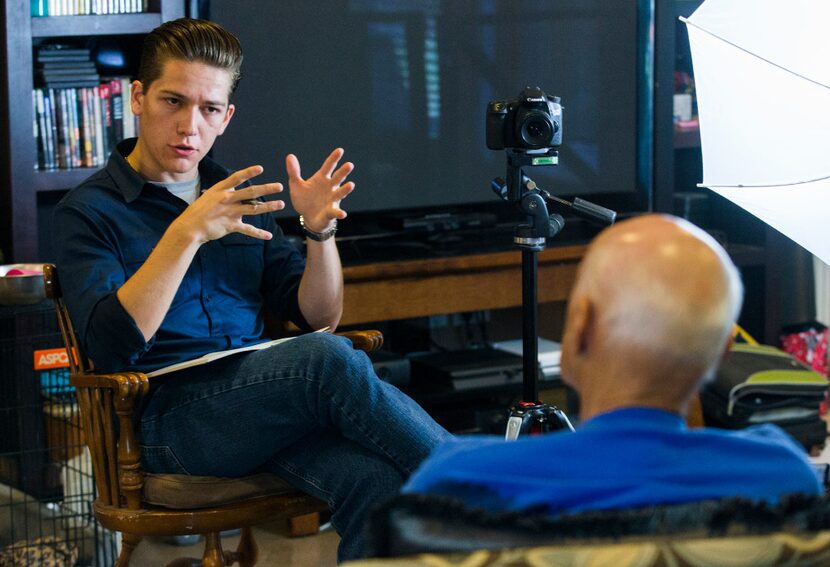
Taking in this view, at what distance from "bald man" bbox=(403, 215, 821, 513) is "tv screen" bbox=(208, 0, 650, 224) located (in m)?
2.14

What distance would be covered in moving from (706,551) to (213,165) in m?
1.57

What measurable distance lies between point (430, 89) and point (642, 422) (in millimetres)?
2375

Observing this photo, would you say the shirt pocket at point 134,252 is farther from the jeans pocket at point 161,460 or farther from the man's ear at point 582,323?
the man's ear at point 582,323

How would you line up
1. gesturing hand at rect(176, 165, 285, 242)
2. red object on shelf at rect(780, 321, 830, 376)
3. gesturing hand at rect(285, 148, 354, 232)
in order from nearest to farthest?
gesturing hand at rect(176, 165, 285, 242)
gesturing hand at rect(285, 148, 354, 232)
red object on shelf at rect(780, 321, 830, 376)

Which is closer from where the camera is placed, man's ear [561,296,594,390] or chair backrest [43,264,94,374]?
man's ear [561,296,594,390]

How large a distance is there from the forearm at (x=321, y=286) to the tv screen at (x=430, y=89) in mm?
901

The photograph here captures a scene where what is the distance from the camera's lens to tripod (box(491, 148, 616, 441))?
7.20ft

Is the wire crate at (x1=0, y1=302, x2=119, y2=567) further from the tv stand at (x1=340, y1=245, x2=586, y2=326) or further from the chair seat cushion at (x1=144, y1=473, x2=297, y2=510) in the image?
the tv stand at (x1=340, y1=245, x2=586, y2=326)

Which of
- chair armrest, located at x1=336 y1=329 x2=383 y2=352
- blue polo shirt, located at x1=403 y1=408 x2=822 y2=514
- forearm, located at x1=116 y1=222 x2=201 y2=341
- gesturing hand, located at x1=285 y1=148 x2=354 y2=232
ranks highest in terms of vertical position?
gesturing hand, located at x1=285 y1=148 x2=354 y2=232

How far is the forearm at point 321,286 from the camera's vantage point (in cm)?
218

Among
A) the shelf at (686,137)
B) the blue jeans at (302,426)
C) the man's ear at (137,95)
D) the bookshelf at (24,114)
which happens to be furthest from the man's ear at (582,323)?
the shelf at (686,137)

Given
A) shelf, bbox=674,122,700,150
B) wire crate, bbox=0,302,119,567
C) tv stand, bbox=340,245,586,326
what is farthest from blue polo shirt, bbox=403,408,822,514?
shelf, bbox=674,122,700,150

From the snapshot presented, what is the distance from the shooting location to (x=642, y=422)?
1.02m

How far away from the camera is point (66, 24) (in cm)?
284
